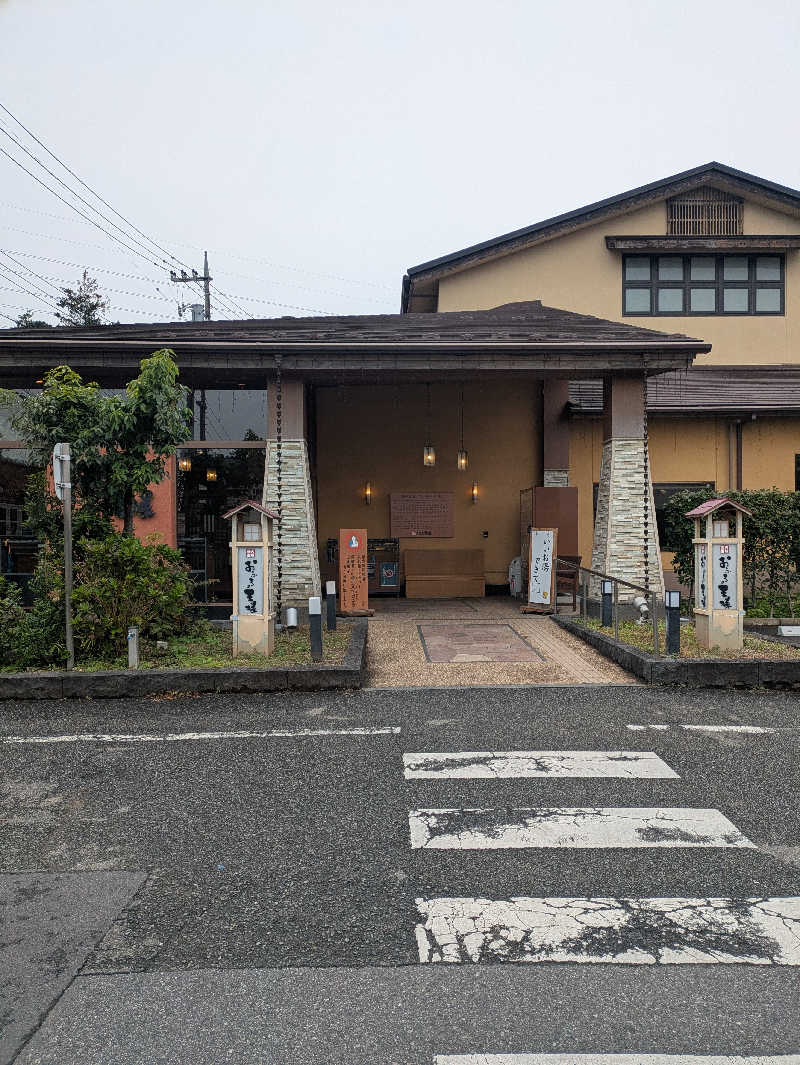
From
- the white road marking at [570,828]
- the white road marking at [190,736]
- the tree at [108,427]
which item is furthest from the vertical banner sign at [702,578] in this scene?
the tree at [108,427]

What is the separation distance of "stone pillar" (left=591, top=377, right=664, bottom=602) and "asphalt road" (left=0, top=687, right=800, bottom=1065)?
20.1 ft

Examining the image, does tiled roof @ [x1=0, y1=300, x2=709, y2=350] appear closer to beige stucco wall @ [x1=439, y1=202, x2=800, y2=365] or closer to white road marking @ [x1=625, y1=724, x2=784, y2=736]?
beige stucco wall @ [x1=439, y1=202, x2=800, y2=365]

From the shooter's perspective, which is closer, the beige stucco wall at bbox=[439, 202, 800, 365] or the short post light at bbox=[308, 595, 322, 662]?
the short post light at bbox=[308, 595, 322, 662]

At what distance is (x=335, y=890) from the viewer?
156 inches

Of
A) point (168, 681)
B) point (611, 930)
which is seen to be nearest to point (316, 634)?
point (168, 681)

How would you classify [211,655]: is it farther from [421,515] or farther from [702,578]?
[421,515]

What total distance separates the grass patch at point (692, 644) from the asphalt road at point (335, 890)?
7.53 feet

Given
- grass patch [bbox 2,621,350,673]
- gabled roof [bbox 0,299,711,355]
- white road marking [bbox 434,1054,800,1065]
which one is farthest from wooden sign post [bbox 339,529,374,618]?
white road marking [bbox 434,1054,800,1065]

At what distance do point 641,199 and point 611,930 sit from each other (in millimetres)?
20258

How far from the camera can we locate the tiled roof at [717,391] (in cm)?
1723

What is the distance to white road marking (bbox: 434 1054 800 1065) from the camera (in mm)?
2678

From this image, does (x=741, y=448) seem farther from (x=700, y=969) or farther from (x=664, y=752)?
(x=700, y=969)

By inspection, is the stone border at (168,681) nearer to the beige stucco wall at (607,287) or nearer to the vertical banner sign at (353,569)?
the vertical banner sign at (353,569)

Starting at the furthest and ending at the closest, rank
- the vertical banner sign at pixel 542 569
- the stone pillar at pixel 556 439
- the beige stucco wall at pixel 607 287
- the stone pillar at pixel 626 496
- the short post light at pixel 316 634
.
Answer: the beige stucco wall at pixel 607 287, the stone pillar at pixel 556 439, the vertical banner sign at pixel 542 569, the stone pillar at pixel 626 496, the short post light at pixel 316 634
